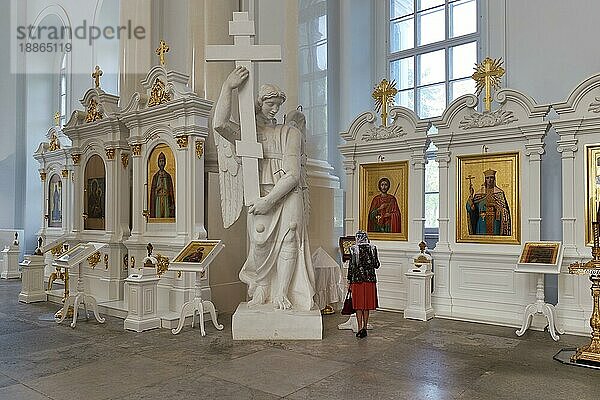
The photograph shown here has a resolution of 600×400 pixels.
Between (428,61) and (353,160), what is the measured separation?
12.1 ft

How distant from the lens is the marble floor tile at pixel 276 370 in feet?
14.5

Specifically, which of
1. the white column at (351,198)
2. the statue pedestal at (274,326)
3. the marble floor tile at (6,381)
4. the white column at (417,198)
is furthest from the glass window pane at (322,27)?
the marble floor tile at (6,381)

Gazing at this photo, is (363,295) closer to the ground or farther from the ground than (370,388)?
farther from the ground

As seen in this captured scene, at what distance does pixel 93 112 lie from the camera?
30.4 feet

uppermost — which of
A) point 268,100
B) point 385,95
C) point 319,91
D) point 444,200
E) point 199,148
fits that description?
point 319,91

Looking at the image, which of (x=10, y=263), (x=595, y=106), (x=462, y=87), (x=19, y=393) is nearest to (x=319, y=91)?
(x=462, y=87)

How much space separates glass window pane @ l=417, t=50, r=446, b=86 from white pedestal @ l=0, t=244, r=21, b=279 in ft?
34.3

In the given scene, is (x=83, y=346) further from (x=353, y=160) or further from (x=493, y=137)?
(x=493, y=137)

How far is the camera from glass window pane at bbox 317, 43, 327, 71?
10.4 meters

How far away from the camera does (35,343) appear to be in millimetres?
6008

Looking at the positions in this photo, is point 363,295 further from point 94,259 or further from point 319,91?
point 319,91

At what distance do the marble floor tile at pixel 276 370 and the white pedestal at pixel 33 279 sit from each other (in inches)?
212

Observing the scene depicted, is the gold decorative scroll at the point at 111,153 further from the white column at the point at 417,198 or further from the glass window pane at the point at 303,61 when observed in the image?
the white column at the point at 417,198

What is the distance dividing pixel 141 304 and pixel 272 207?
2170 millimetres
